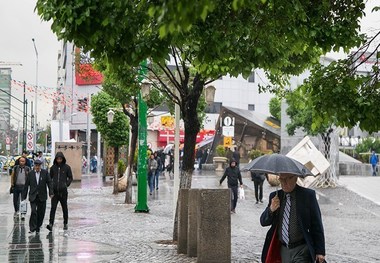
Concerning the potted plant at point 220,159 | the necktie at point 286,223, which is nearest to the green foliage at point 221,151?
the potted plant at point 220,159

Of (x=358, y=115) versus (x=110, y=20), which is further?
(x=358, y=115)

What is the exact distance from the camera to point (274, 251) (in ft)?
21.6

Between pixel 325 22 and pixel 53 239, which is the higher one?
pixel 325 22

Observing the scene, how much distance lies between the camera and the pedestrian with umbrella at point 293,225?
636cm

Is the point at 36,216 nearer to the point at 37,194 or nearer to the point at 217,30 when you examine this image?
the point at 37,194

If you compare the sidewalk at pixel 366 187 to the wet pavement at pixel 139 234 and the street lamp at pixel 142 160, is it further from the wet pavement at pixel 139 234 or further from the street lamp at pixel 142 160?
the street lamp at pixel 142 160

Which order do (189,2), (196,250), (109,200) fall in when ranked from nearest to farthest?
(189,2), (196,250), (109,200)

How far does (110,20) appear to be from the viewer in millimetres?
6250

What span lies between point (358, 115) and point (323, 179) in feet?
70.6

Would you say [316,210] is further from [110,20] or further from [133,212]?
[133,212]

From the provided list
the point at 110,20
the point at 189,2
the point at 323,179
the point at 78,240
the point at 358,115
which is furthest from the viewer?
the point at 323,179

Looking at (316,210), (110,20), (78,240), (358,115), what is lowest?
(78,240)

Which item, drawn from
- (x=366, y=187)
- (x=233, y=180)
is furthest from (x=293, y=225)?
(x=366, y=187)

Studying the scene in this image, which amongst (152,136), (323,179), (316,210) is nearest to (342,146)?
(152,136)
